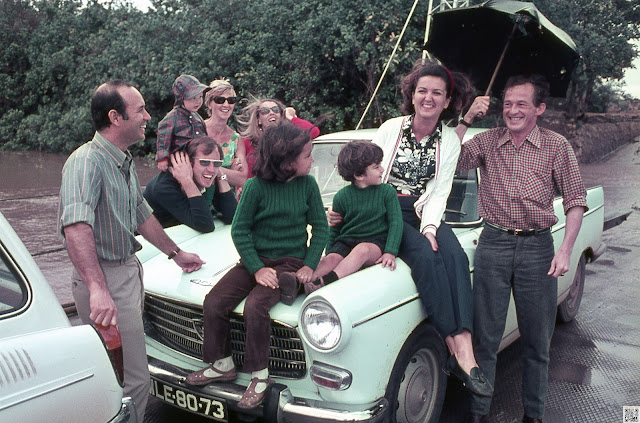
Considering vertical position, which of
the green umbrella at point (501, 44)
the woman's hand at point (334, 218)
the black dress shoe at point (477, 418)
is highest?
the green umbrella at point (501, 44)

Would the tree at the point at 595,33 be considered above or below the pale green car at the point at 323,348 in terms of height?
above

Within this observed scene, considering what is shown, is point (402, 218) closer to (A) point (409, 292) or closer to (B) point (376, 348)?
(A) point (409, 292)

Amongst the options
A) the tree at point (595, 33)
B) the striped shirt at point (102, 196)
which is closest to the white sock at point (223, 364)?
the striped shirt at point (102, 196)

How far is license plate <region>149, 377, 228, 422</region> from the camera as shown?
290cm

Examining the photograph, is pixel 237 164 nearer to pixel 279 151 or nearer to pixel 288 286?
pixel 279 151

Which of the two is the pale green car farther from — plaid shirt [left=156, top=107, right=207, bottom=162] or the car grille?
plaid shirt [left=156, top=107, right=207, bottom=162]

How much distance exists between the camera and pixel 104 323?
2.42 meters

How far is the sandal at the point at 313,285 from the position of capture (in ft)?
9.78

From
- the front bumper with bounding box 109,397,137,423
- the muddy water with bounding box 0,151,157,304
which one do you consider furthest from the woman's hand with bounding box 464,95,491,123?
the muddy water with bounding box 0,151,157,304

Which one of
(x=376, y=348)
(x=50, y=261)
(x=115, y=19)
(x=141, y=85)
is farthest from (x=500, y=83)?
(x=115, y=19)

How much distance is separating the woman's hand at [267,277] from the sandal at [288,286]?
0.04 m

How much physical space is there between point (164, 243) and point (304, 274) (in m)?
0.82

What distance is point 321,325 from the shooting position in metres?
2.75

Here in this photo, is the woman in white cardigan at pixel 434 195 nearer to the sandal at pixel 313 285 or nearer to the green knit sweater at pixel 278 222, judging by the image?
the green knit sweater at pixel 278 222
